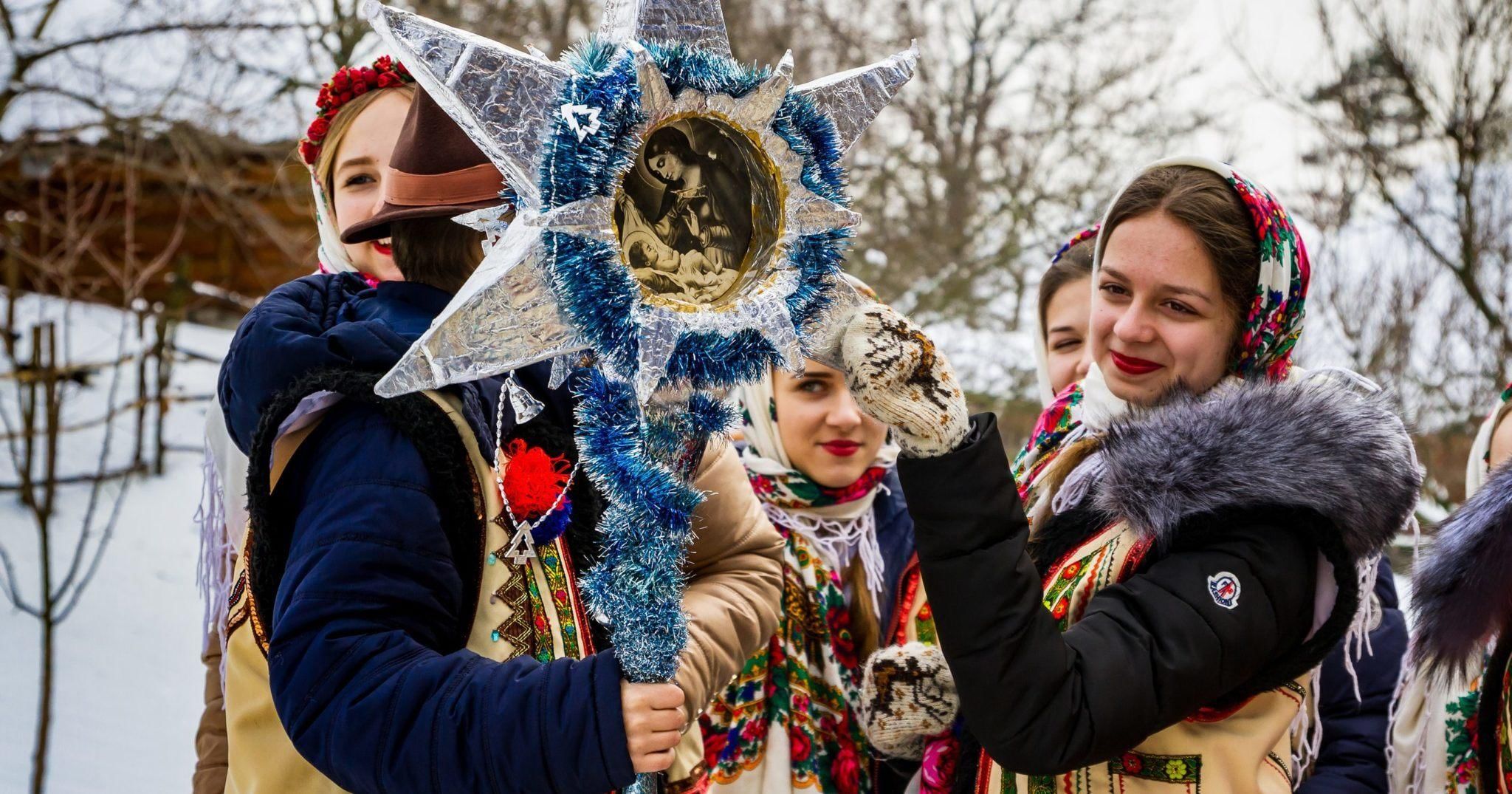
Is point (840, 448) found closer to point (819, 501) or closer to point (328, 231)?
point (819, 501)

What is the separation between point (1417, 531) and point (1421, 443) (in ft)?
19.8

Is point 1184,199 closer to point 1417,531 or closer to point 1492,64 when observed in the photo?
point 1417,531

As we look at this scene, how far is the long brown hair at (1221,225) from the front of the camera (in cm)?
191

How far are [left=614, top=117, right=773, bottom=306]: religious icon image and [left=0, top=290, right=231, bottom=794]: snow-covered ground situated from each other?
178 inches

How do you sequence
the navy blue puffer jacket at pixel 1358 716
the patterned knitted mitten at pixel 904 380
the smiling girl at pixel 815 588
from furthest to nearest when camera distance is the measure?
the smiling girl at pixel 815 588
the navy blue puffer jacket at pixel 1358 716
the patterned knitted mitten at pixel 904 380

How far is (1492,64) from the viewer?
308 inches

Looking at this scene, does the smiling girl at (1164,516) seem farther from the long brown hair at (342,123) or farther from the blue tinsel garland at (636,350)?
the long brown hair at (342,123)

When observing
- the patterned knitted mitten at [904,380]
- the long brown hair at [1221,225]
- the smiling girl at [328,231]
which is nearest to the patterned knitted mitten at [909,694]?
the patterned knitted mitten at [904,380]

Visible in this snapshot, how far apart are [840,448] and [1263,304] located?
1291 mm

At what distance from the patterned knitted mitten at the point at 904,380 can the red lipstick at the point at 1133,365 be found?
0.60 metres

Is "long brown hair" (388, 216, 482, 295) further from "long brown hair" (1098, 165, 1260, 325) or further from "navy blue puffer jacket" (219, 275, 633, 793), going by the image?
"long brown hair" (1098, 165, 1260, 325)

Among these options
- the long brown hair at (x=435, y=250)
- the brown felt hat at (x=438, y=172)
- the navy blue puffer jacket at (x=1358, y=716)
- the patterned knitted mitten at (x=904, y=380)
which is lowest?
the navy blue puffer jacket at (x=1358, y=716)

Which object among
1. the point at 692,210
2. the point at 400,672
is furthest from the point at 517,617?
the point at 692,210

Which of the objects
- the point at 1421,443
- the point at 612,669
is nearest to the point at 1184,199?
the point at 612,669
